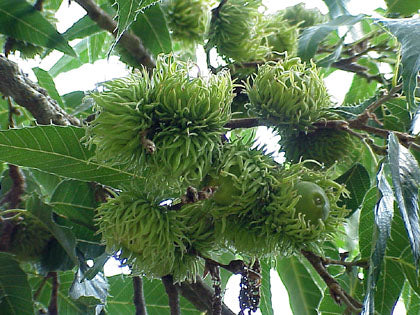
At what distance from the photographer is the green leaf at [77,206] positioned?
1.59m

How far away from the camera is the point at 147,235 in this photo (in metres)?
1.21

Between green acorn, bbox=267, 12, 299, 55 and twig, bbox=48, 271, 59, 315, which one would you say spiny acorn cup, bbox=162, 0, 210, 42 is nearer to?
green acorn, bbox=267, 12, 299, 55

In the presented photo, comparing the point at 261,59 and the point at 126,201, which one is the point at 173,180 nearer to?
the point at 126,201

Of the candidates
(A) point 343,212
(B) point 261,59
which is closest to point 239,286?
(A) point 343,212

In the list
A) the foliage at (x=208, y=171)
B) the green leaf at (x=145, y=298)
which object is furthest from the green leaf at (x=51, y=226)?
the green leaf at (x=145, y=298)

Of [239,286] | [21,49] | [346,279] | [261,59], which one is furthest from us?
[21,49]

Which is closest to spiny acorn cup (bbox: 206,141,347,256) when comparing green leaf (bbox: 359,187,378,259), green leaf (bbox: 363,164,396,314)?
green leaf (bbox: 363,164,396,314)

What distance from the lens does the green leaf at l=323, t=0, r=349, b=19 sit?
170cm

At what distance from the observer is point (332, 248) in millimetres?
1693

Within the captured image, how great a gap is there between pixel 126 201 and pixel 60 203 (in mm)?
409

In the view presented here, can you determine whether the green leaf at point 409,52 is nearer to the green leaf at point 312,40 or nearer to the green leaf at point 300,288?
the green leaf at point 312,40

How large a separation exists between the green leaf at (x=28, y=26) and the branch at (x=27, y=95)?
0.77 ft

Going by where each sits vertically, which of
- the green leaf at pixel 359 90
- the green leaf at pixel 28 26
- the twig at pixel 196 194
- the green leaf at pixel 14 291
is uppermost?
the green leaf at pixel 28 26

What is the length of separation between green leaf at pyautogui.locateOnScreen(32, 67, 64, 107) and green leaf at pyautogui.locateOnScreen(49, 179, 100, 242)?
468mm
